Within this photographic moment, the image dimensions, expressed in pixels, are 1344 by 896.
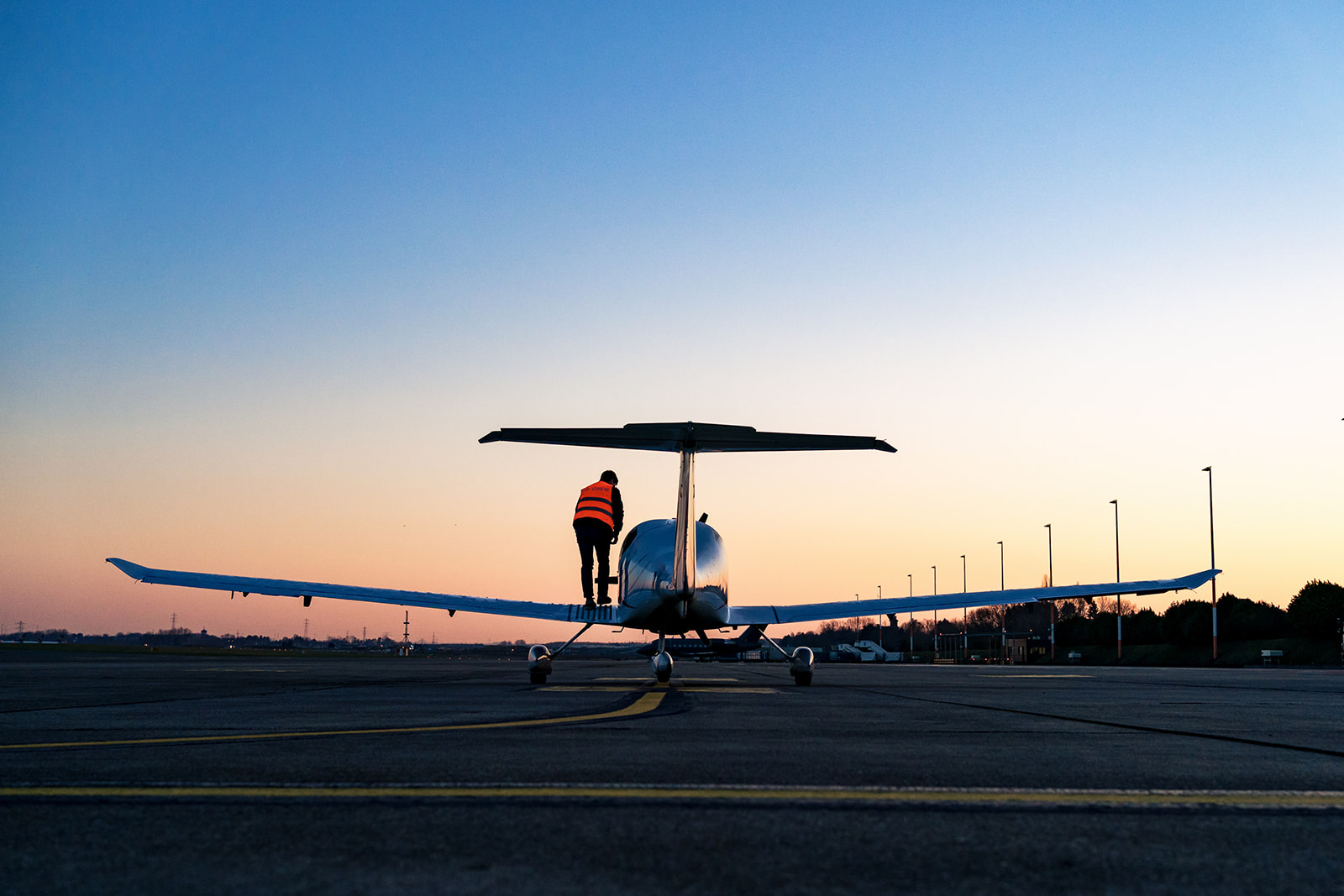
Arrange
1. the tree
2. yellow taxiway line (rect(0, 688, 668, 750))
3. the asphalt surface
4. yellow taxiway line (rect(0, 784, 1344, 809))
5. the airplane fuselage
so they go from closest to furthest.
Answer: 1. the asphalt surface
2. yellow taxiway line (rect(0, 784, 1344, 809))
3. yellow taxiway line (rect(0, 688, 668, 750))
4. the airplane fuselage
5. the tree

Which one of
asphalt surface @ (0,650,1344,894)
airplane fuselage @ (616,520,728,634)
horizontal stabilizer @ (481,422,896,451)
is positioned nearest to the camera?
asphalt surface @ (0,650,1344,894)

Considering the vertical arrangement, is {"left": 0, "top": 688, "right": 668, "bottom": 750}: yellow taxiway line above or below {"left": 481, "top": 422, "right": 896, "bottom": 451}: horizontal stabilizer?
below

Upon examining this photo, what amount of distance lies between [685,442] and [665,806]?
45.7 ft

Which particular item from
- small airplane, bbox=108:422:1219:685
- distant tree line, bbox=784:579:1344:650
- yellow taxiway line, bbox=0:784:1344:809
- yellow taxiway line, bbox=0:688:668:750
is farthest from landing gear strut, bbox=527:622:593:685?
distant tree line, bbox=784:579:1344:650

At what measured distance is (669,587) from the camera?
18719 mm

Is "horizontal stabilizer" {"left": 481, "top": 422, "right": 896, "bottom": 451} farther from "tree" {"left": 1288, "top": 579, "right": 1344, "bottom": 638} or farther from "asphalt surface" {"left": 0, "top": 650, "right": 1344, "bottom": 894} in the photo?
"tree" {"left": 1288, "top": 579, "right": 1344, "bottom": 638}

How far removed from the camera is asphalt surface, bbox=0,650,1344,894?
110 inches

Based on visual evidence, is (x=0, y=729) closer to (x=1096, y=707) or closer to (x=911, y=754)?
(x=911, y=754)

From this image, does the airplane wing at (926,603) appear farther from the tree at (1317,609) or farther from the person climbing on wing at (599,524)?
the tree at (1317,609)

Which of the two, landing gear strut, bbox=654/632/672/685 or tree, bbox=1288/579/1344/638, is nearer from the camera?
landing gear strut, bbox=654/632/672/685

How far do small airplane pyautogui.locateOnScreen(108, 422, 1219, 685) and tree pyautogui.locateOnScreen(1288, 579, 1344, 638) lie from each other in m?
53.8

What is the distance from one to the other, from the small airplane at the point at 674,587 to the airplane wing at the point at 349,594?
0.07ft

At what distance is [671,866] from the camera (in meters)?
2.87

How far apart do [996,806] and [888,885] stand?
1510 millimetres
